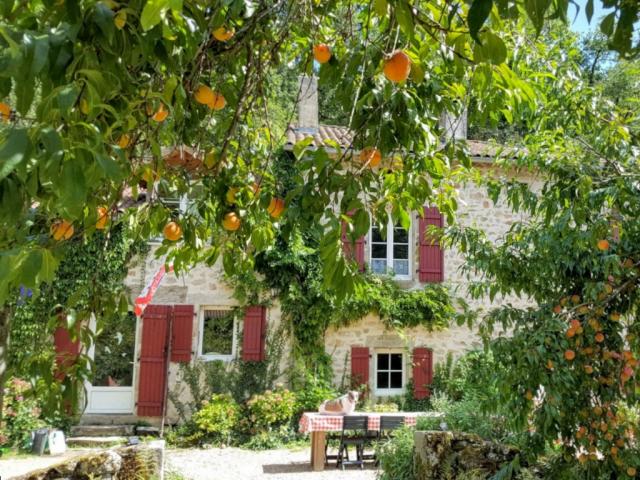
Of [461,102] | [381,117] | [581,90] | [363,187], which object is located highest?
[581,90]

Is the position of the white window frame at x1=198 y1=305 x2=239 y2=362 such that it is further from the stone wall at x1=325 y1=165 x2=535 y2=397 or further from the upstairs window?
the upstairs window

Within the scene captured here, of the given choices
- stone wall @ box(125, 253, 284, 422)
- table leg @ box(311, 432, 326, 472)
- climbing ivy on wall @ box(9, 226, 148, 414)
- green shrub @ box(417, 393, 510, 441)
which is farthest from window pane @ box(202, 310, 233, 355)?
climbing ivy on wall @ box(9, 226, 148, 414)

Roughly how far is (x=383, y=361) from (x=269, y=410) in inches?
93.8

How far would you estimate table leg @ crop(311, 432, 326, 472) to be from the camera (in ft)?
25.5

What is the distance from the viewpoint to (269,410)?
30.8ft

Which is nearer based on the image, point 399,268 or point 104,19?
point 104,19

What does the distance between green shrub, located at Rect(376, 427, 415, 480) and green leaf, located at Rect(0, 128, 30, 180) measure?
18.2ft

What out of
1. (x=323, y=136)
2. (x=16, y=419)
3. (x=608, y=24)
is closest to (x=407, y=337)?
(x=323, y=136)

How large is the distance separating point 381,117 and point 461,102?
0.59 meters

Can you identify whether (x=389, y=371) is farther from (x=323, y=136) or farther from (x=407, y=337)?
(x=323, y=136)

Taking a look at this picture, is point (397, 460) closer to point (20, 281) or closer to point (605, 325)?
point (605, 325)

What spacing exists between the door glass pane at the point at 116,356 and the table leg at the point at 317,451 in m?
A: 3.80

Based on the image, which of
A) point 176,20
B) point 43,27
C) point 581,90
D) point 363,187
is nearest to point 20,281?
point 43,27

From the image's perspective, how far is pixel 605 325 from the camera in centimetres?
364
